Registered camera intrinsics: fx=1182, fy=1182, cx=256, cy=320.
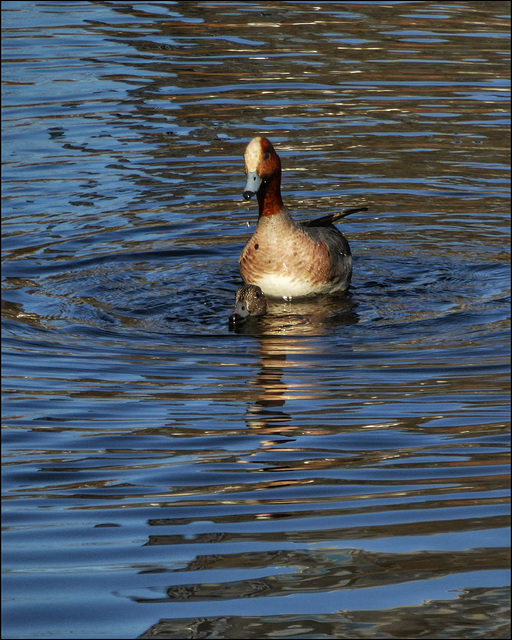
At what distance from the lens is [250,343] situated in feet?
30.5

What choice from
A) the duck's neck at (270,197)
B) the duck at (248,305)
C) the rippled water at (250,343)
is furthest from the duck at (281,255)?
the duck at (248,305)

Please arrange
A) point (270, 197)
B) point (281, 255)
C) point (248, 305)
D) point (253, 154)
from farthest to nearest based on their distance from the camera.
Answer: point (270, 197) < point (281, 255) < point (253, 154) < point (248, 305)

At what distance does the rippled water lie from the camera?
4863 mm

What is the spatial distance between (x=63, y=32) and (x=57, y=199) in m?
8.45

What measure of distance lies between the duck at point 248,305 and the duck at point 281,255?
1.32 ft

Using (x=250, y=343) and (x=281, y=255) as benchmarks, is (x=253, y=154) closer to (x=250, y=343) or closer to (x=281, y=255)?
(x=281, y=255)

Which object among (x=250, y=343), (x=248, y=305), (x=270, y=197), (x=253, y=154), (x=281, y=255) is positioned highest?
(x=253, y=154)

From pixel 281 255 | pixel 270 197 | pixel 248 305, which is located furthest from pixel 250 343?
pixel 270 197

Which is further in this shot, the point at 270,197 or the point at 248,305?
the point at 270,197

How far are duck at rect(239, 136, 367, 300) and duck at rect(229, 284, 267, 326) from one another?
1.32 feet

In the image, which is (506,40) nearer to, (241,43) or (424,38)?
(424,38)

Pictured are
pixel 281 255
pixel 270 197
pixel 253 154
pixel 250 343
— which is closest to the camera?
pixel 250 343

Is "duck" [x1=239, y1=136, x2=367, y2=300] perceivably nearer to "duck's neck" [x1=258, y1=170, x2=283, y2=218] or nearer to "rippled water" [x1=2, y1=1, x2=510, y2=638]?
"duck's neck" [x1=258, y1=170, x2=283, y2=218]

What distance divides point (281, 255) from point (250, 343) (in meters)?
1.61
